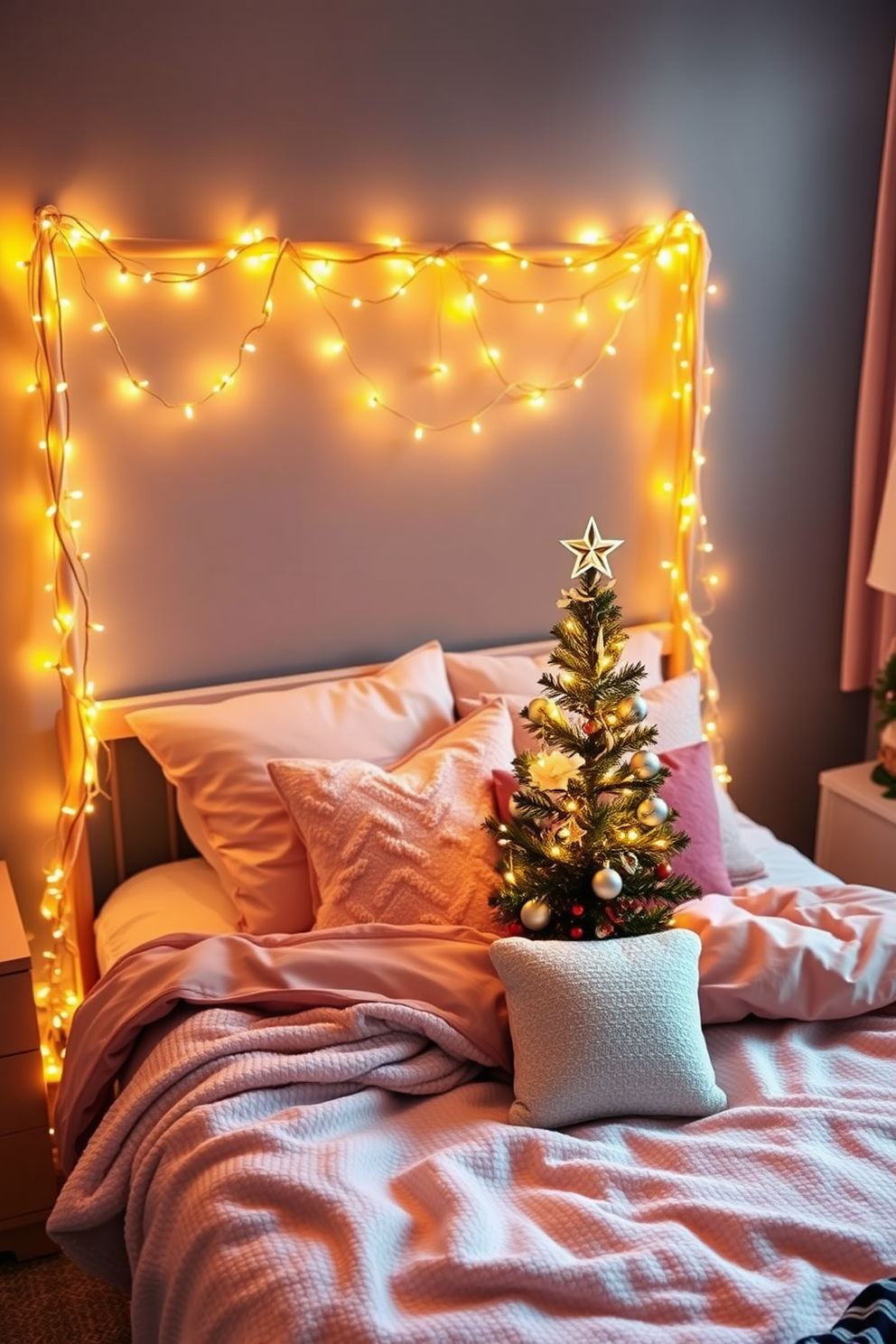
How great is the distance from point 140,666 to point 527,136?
130 centimetres

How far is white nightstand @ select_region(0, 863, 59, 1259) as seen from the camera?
2006 millimetres

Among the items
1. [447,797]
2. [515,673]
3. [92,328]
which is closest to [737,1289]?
[447,797]

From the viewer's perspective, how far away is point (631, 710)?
1874 mm

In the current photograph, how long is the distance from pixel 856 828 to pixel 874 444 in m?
0.91

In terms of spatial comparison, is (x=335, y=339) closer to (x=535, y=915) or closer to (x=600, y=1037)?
(x=535, y=915)

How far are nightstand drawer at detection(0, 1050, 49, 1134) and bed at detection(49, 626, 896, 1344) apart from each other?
0.14m

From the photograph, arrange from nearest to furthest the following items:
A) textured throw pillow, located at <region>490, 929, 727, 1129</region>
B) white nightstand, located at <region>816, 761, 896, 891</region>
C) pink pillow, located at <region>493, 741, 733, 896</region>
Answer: textured throw pillow, located at <region>490, 929, 727, 1129</region> < pink pillow, located at <region>493, 741, 733, 896</region> < white nightstand, located at <region>816, 761, 896, 891</region>

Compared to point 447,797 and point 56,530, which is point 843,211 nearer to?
point 447,797

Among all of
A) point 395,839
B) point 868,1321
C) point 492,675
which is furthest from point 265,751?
point 868,1321

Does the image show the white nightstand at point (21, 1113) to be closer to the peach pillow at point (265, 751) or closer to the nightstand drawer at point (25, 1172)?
the nightstand drawer at point (25, 1172)

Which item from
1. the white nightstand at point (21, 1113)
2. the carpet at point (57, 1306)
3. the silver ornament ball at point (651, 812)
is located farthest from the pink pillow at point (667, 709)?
the carpet at point (57, 1306)

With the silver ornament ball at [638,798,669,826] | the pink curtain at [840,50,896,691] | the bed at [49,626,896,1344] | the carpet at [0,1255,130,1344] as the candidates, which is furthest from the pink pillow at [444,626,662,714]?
the carpet at [0,1255,130,1344]

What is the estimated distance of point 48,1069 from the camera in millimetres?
2400

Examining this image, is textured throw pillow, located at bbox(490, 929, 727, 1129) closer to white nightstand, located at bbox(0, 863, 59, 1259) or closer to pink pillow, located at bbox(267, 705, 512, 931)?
pink pillow, located at bbox(267, 705, 512, 931)
